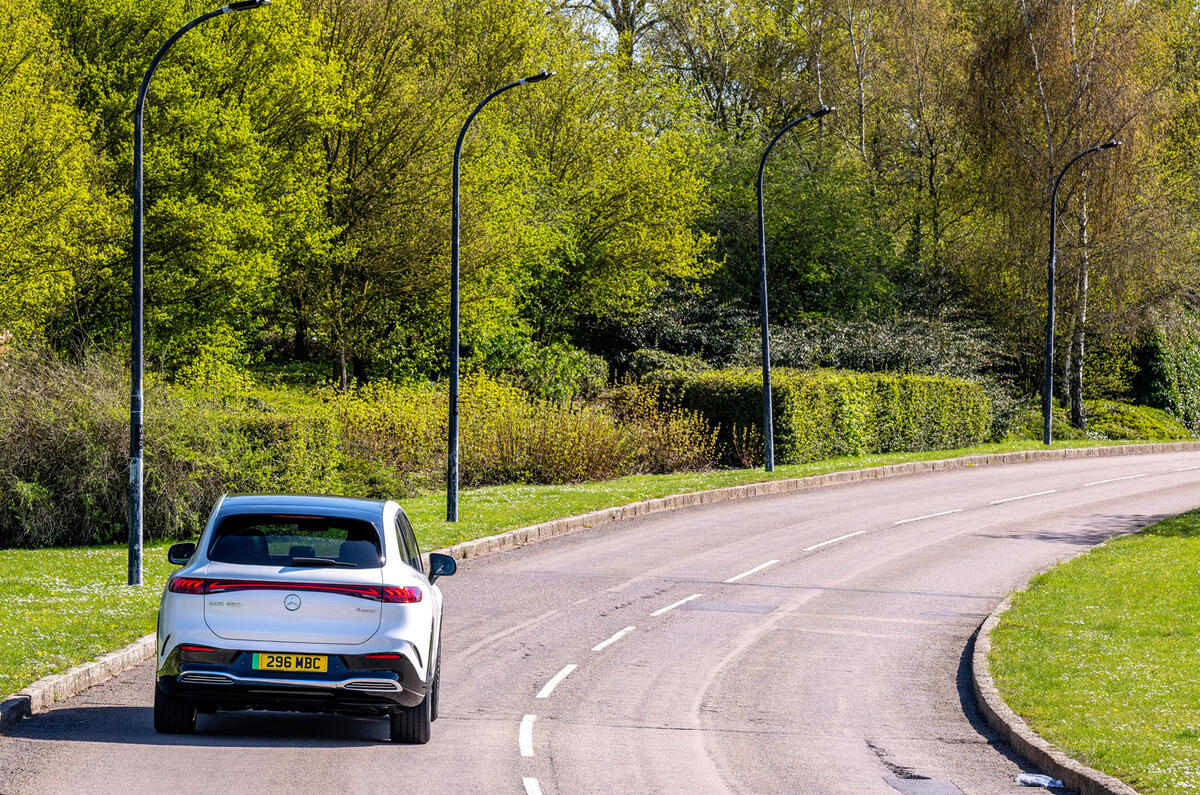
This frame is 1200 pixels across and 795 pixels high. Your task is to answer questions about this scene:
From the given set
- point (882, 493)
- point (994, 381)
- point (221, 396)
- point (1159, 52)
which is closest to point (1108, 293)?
point (994, 381)

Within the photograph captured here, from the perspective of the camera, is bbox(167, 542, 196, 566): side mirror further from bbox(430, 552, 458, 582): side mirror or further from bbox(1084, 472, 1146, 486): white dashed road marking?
bbox(1084, 472, 1146, 486): white dashed road marking

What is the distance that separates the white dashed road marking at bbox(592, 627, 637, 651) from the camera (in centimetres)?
1390

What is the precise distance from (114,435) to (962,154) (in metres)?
42.7

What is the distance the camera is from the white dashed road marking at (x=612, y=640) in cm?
1390

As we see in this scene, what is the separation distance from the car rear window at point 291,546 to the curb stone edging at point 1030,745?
193 inches

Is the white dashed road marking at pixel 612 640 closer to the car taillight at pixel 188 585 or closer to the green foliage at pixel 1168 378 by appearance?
the car taillight at pixel 188 585

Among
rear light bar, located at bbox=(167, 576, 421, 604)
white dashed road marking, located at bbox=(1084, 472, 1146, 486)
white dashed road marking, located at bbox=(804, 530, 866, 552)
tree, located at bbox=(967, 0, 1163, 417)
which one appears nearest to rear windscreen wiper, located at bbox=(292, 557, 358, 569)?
rear light bar, located at bbox=(167, 576, 421, 604)

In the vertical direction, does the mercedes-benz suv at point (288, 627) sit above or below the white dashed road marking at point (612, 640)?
above

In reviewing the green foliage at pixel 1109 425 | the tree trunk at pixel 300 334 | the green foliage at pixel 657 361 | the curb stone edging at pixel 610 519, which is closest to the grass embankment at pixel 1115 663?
the curb stone edging at pixel 610 519

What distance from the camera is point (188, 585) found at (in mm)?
8938

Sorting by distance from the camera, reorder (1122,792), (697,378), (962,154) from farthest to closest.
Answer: (962,154) < (697,378) < (1122,792)

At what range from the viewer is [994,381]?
47375 mm

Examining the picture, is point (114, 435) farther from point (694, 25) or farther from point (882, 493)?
point (694, 25)

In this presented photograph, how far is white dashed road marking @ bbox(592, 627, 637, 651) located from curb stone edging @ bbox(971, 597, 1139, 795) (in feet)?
12.0
